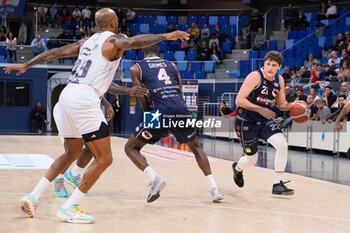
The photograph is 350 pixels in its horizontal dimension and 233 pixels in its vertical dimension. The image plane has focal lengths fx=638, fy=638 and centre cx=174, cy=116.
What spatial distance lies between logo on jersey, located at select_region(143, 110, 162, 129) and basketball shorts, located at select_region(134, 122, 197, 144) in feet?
0.23


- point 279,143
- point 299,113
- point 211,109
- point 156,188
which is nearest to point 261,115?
Answer: point 279,143

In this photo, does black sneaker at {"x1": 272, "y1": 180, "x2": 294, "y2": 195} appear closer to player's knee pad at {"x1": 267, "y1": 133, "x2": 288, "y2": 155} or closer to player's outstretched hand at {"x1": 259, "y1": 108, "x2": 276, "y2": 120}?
player's knee pad at {"x1": 267, "y1": 133, "x2": 288, "y2": 155}

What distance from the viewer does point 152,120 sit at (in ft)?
23.8

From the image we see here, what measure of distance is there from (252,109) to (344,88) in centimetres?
912

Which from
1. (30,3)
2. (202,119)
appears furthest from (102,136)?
(30,3)

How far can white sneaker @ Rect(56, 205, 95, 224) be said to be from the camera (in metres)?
5.73

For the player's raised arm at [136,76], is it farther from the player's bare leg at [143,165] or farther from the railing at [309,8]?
the railing at [309,8]

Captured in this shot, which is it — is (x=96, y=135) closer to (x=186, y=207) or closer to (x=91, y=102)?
(x=91, y=102)

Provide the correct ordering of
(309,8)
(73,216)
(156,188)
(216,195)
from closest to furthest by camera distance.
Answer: (73,216)
(156,188)
(216,195)
(309,8)

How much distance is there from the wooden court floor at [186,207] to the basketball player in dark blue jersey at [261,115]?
0.46 metres

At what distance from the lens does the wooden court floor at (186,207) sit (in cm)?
572

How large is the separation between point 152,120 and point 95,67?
5.31ft

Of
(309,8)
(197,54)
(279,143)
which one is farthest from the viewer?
(309,8)

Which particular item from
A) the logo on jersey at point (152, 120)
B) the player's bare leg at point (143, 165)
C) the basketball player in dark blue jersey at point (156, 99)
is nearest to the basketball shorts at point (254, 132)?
the basketball player in dark blue jersey at point (156, 99)
